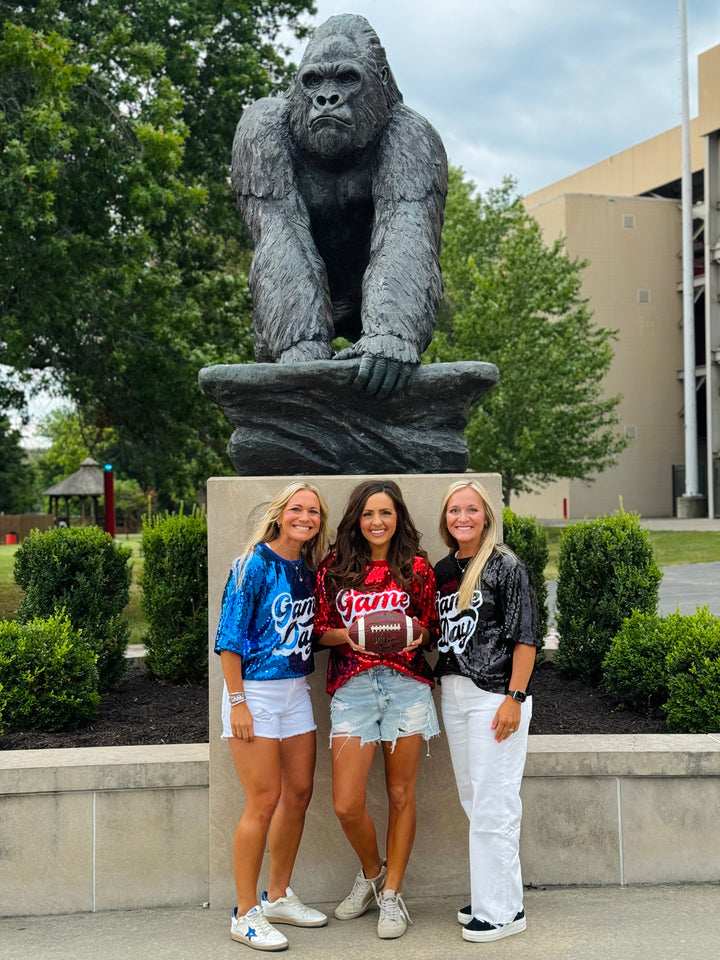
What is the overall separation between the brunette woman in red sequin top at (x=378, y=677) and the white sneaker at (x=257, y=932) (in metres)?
0.36

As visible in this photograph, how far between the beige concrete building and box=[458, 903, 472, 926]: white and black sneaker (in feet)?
101

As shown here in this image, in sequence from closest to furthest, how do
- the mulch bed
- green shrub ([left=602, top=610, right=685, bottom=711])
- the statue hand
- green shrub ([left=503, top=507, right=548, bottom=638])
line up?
the statue hand → the mulch bed → green shrub ([left=602, top=610, right=685, bottom=711]) → green shrub ([left=503, top=507, right=548, bottom=638])

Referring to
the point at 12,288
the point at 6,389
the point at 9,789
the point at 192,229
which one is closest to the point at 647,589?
the point at 9,789

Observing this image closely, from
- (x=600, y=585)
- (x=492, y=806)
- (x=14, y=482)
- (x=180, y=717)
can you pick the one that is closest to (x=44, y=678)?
(x=180, y=717)

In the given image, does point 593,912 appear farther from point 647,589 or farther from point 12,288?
point 12,288

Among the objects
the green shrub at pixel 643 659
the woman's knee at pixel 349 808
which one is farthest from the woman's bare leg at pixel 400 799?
the green shrub at pixel 643 659

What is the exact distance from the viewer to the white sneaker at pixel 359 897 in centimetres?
348

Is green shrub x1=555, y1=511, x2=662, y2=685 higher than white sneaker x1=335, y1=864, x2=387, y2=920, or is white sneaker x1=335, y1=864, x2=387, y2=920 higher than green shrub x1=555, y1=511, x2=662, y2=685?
green shrub x1=555, y1=511, x2=662, y2=685

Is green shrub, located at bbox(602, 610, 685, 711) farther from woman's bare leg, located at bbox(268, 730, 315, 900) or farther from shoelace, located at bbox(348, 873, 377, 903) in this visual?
woman's bare leg, located at bbox(268, 730, 315, 900)

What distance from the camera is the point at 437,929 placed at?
338 cm

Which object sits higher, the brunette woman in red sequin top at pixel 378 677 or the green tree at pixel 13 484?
the green tree at pixel 13 484

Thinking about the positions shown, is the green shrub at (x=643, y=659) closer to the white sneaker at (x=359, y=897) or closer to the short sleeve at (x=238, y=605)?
the white sneaker at (x=359, y=897)

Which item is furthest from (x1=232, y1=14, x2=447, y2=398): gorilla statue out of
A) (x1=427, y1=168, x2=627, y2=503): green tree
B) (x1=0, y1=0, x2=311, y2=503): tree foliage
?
(x1=427, y1=168, x2=627, y2=503): green tree

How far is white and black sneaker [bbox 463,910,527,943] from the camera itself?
3244mm
